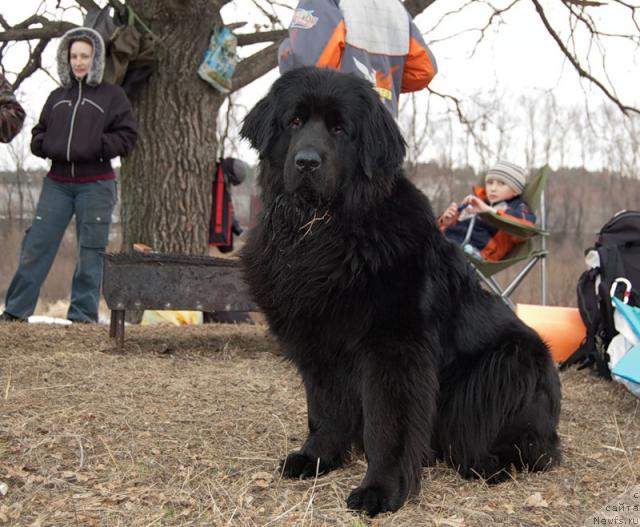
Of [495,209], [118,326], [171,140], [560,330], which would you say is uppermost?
[171,140]

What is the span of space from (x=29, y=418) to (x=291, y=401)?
1318mm

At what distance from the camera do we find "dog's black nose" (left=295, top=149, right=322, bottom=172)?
8.03ft

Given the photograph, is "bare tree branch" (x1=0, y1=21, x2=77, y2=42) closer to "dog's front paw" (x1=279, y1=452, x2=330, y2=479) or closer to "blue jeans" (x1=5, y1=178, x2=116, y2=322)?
"blue jeans" (x1=5, y1=178, x2=116, y2=322)

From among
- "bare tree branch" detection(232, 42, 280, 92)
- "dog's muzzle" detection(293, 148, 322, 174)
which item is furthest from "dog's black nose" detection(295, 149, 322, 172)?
"bare tree branch" detection(232, 42, 280, 92)

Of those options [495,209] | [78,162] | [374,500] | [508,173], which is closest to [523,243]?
[495,209]

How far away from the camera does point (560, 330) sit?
5180 mm

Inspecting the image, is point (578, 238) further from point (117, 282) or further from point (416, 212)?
point (416, 212)

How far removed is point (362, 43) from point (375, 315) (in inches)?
79.5

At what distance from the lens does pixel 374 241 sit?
101 inches

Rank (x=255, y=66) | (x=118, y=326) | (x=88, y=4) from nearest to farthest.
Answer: (x=118, y=326) → (x=88, y=4) → (x=255, y=66)

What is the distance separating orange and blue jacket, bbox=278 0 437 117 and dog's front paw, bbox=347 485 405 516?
2.08m

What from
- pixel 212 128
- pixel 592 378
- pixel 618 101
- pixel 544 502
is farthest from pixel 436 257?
pixel 618 101

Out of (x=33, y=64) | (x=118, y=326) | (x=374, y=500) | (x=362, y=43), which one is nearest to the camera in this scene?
(x=374, y=500)

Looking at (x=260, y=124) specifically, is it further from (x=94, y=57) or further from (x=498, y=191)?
(x=498, y=191)
